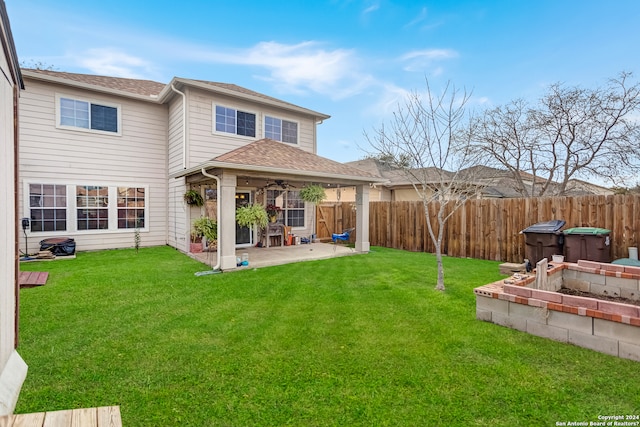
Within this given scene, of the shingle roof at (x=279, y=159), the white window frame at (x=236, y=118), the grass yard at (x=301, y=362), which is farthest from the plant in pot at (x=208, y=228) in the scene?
the white window frame at (x=236, y=118)

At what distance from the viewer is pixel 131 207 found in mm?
10328

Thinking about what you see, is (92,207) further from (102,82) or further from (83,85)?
(102,82)

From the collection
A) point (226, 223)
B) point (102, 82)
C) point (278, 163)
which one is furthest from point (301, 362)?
point (102, 82)

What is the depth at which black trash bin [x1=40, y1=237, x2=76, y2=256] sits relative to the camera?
858 centimetres

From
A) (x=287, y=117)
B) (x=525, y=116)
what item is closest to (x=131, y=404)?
(x=287, y=117)

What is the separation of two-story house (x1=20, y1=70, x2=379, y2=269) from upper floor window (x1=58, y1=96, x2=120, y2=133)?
0.03 m

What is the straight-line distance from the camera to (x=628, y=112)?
11227 millimetres

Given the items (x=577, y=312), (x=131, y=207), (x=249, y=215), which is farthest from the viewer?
(x=131, y=207)

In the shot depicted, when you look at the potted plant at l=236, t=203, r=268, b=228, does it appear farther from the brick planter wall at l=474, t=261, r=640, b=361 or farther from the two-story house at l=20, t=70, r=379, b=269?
the brick planter wall at l=474, t=261, r=640, b=361

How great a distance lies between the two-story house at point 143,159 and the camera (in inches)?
347

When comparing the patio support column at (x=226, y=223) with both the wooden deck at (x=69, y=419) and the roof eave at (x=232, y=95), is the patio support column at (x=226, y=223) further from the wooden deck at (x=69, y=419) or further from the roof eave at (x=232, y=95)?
the wooden deck at (x=69, y=419)

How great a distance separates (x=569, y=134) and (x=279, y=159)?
37.8ft

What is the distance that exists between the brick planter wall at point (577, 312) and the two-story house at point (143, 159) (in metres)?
5.53

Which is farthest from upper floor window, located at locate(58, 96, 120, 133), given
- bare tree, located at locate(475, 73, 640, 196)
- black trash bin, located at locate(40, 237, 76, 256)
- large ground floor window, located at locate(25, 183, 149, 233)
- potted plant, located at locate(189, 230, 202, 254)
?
bare tree, located at locate(475, 73, 640, 196)
